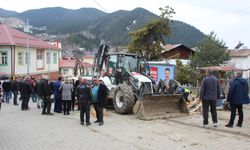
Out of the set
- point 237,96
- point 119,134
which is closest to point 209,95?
point 237,96

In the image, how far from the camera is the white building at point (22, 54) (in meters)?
44.1

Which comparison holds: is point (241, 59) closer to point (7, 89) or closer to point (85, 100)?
point (7, 89)

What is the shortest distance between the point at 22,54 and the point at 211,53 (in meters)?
22.7

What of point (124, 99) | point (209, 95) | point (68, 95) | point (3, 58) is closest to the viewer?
point (209, 95)

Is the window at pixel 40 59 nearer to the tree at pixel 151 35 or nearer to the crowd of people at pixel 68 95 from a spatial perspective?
the tree at pixel 151 35

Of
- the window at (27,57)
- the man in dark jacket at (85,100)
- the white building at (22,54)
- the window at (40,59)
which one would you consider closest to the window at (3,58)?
the white building at (22,54)

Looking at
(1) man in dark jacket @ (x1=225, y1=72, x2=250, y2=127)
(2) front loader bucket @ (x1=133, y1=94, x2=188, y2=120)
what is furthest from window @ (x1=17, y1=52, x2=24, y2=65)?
(1) man in dark jacket @ (x1=225, y1=72, x2=250, y2=127)

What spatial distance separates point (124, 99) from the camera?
1636 cm

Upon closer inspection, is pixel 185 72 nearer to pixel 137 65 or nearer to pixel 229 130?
pixel 137 65

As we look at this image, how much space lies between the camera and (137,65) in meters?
19.0

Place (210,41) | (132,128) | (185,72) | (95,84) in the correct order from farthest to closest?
1. (210,41)
2. (185,72)
3. (95,84)
4. (132,128)

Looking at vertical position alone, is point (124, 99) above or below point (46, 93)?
below

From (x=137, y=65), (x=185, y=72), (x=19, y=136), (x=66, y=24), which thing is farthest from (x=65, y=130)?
(x=66, y=24)

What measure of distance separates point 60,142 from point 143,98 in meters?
5.24
